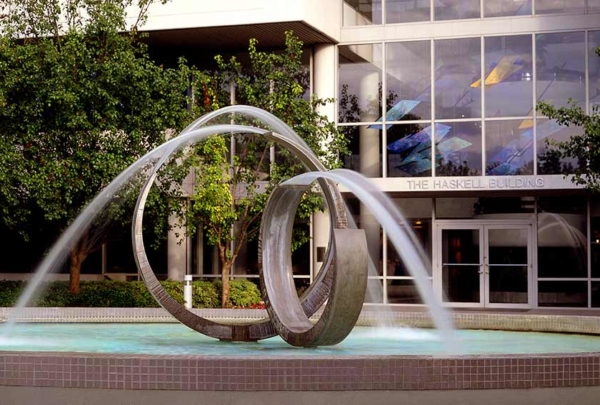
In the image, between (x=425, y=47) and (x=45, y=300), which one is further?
(x=425, y=47)

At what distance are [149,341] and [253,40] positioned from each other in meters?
12.3

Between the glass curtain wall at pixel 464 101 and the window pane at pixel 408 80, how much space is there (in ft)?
0.09

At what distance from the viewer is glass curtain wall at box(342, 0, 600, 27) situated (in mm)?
26594

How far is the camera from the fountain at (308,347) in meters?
9.38

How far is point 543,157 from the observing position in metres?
25.8

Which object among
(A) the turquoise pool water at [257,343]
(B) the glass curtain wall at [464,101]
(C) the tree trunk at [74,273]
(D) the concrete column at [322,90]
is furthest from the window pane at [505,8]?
(A) the turquoise pool water at [257,343]

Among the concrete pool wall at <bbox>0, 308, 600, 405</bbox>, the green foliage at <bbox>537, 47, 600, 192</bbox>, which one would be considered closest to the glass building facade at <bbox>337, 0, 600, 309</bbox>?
the green foliage at <bbox>537, 47, 600, 192</bbox>

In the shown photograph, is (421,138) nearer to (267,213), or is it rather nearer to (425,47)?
(425,47)

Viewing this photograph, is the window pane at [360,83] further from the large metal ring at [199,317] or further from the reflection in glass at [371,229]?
the large metal ring at [199,317]

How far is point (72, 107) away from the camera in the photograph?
75.0 feet

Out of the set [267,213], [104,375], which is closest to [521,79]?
[267,213]

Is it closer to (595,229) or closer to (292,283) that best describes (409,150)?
(595,229)

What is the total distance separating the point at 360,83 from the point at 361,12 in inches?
80.0

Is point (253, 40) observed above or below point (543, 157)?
above
